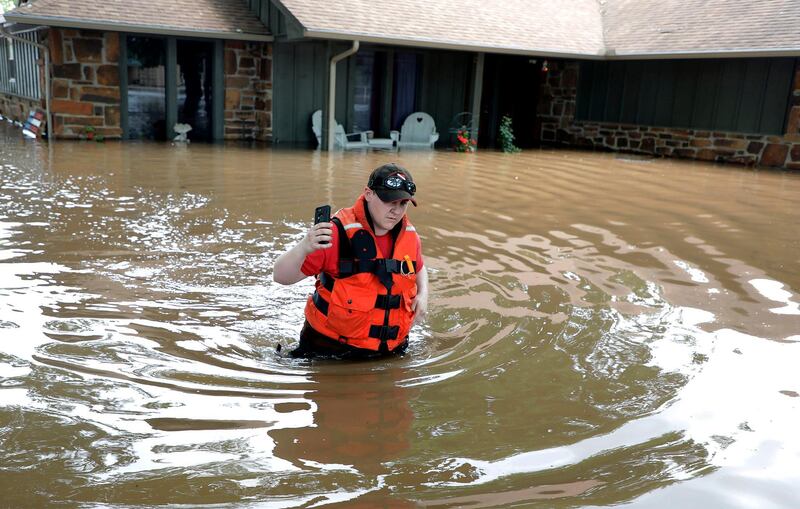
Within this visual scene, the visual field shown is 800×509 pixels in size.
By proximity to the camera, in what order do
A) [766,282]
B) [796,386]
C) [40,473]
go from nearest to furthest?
[40,473], [796,386], [766,282]

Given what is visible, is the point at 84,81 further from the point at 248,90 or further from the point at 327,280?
the point at 327,280

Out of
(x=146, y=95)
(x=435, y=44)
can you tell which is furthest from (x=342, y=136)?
(x=146, y=95)

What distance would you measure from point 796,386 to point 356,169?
9.69 metres

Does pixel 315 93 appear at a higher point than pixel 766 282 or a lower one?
higher

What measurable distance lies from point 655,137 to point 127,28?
1227cm

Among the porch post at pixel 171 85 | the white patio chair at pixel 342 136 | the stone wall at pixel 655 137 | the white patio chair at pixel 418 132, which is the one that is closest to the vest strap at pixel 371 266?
the white patio chair at pixel 342 136

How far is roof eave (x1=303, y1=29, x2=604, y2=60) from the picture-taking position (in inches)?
563

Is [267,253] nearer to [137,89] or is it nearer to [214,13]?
[214,13]

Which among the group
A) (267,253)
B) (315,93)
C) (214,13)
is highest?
(214,13)

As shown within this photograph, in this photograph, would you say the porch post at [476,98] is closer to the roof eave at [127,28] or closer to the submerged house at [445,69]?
the submerged house at [445,69]

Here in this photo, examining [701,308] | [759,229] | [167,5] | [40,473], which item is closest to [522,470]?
[40,473]

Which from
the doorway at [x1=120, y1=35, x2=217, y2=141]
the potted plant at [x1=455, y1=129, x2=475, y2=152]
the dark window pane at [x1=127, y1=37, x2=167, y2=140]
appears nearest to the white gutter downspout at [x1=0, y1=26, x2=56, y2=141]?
the doorway at [x1=120, y1=35, x2=217, y2=141]

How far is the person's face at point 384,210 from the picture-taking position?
376cm

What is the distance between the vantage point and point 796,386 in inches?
164
